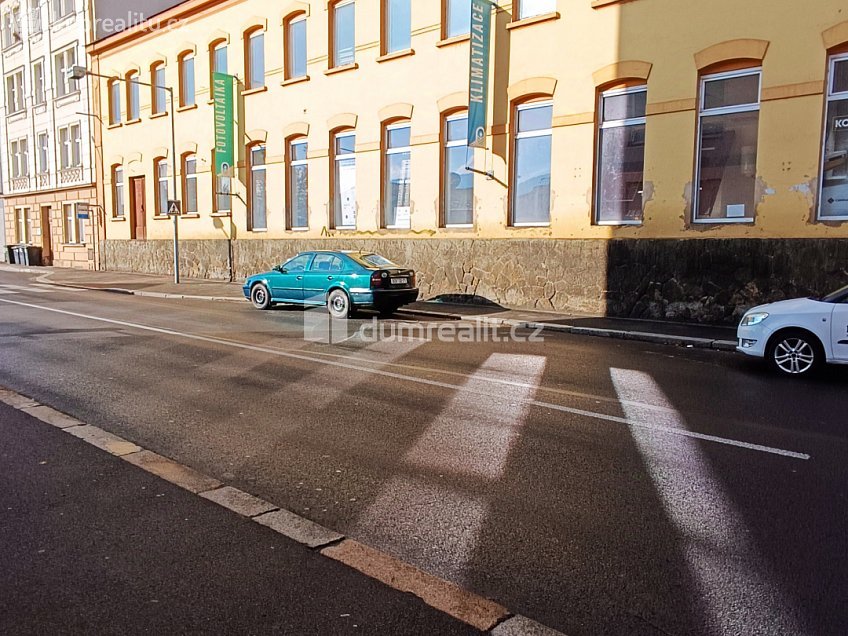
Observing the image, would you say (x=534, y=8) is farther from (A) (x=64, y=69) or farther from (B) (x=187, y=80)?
(A) (x=64, y=69)

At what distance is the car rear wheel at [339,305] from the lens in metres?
14.8

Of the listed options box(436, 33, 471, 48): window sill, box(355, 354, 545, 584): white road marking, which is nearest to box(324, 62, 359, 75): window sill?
box(436, 33, 471, 48): window sill

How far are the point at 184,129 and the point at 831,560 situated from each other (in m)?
27.5

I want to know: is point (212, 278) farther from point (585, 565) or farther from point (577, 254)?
point (585, 565)

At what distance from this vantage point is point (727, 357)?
10602mm

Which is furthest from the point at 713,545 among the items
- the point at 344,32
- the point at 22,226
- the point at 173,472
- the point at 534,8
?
the point at 22,226

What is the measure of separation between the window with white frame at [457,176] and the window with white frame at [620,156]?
3683 mm

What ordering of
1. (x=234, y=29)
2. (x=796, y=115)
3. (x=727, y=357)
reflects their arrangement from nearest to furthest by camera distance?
1. (x=727, y=357)
2. (x=796, y=115)
3. (x=234, y=29)

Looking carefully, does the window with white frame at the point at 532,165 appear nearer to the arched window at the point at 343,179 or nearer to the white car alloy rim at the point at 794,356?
the arched window at the point at 343,179

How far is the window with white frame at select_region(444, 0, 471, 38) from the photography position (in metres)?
17.9

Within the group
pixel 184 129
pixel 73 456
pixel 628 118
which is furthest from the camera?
pixel 184 129

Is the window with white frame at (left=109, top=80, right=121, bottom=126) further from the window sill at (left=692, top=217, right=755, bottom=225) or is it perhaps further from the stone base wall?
the window sill at (left=692, top=217, right=755, bottom=225)

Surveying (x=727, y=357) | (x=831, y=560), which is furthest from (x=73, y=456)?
(x=727, y=357)

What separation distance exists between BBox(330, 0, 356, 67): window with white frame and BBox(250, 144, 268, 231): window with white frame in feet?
15.1
